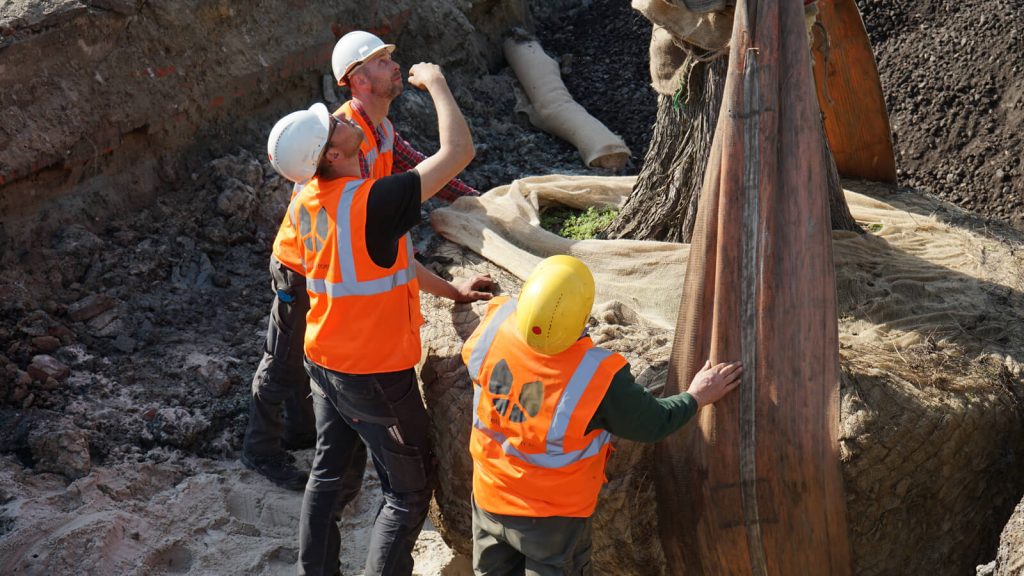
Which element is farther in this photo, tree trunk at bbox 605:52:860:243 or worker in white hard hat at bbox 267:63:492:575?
tree trunk at bbox 605:52:860:243

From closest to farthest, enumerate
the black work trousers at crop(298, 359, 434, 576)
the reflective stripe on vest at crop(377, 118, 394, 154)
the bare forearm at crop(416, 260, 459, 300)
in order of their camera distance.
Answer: the black work trousers at crop(298, 359, 434, 576)
the bare forearm at crop(416, 260, 459, 300)
the reflective stripe on vest at crop(377, 118, 394, 154)

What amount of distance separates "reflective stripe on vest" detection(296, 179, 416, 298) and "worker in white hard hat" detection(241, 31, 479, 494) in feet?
1.37

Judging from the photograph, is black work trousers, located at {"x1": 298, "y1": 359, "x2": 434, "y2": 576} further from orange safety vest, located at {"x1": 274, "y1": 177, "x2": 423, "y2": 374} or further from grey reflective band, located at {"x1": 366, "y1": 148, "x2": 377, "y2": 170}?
grey reflective band, located at {"x1": 366, "y1": 148, "x2": 377, "y2": 170}

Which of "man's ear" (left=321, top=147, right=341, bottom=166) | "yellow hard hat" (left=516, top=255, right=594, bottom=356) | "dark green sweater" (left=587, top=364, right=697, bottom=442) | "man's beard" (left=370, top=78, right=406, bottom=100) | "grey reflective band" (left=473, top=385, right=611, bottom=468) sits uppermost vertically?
"man's beard" (left=370, top=78, right=406, bottom=100)

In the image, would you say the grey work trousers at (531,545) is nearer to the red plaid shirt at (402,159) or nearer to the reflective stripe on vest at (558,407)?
the reflective stripe on vest at (558,407)

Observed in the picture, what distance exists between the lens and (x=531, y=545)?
3.00m

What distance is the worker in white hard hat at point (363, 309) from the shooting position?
10.6 ft

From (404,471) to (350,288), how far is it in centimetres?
65

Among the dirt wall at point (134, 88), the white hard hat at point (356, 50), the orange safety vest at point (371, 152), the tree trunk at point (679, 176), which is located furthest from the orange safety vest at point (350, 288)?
the dirt wall at point (134, 88)

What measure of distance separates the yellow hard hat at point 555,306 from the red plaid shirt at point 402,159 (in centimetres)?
93

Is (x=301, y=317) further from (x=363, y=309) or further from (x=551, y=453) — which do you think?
(x=551, y=453)

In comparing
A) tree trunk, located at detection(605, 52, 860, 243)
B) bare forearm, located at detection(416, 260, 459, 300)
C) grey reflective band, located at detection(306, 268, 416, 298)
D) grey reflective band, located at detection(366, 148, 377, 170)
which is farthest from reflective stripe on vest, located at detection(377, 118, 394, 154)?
tree trunk, located at detection(605, 52, 860, 243)

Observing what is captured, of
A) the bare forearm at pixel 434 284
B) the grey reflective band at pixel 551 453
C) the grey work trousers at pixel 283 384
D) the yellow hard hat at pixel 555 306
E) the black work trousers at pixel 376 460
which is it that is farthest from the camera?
the grey work trousers at pixel 283 384

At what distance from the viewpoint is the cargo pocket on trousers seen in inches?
136
